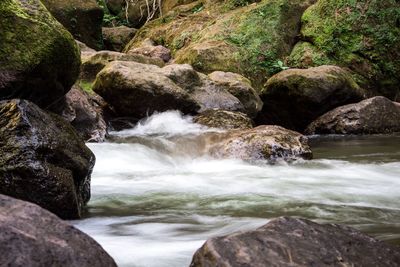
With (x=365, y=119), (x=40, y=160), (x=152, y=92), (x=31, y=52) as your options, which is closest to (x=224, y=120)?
(x=152, y=92)

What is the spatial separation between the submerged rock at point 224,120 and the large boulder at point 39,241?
6416mm

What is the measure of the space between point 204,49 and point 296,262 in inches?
433

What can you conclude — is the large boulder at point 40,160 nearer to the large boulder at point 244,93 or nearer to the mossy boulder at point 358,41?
the large boulder at point 244,93

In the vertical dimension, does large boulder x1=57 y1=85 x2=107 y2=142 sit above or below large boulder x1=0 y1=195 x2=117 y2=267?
above

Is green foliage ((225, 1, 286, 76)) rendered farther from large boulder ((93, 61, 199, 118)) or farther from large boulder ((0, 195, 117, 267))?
large boulder ((0, 195, 117, 267))

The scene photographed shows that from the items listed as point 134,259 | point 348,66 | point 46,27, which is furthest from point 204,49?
point 134,259

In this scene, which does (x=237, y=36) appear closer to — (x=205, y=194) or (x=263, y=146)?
(x=263, y=146)

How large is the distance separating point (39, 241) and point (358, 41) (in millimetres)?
12713

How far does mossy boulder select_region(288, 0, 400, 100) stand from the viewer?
42.8ft

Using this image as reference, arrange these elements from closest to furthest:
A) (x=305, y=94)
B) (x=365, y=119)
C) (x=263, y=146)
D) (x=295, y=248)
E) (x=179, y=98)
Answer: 1. (x=295, y=248)
2. (x=263, y=146)
3. (x=179, y=98)
4. (x=365, y=119)
5. (x=305, y=94)

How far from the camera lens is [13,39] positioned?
16.5 ft

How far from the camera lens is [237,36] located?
14.0m

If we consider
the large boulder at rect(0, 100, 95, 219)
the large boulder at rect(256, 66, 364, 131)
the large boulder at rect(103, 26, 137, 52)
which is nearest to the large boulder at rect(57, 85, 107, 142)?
the large boulder at rect(0, 100, 95, 219)

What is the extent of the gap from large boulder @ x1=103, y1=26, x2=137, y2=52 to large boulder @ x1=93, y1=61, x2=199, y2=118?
8528mm
